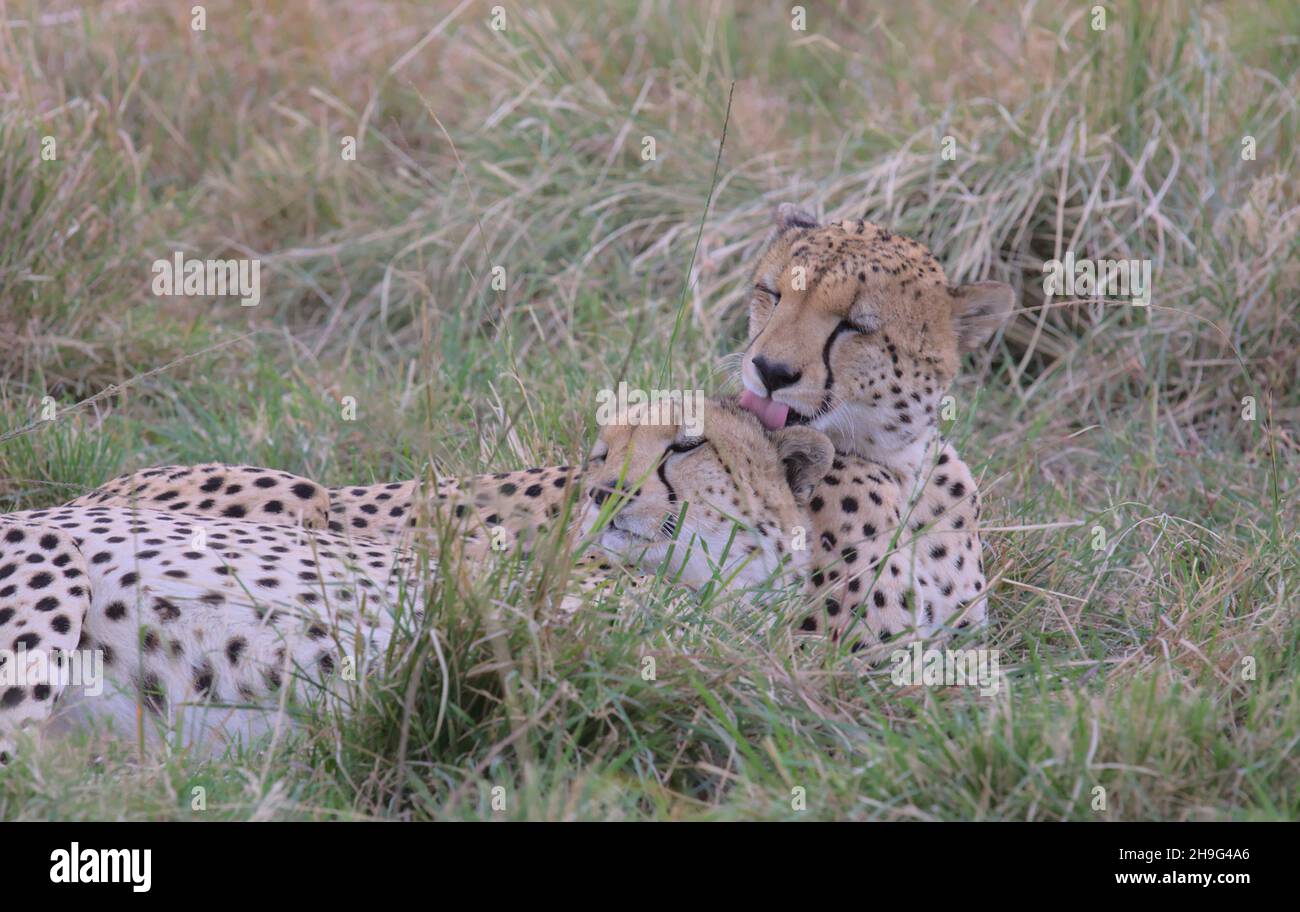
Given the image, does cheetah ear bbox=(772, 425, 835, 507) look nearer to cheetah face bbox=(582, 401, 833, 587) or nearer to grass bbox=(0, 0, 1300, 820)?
cheetah face bbox=(582, 401, 833, 587)

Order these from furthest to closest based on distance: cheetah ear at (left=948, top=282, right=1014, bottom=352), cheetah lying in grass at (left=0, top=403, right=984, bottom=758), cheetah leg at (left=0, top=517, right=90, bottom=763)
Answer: cheetah ear at (left=948, top=282, right=1014, bottom=352) → cheetah lying in grass at (left=0, top=403, right=984, bottom=758) → cheetah leg at (left=0, top=517, right=90, bottom=763)

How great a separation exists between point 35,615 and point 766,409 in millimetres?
1593

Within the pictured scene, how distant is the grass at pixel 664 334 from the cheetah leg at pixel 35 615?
7.0 inches

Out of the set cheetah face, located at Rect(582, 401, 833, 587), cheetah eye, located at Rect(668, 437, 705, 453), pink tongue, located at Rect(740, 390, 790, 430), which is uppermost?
pink tongue, located at Rect(740, 390, 790, 430)

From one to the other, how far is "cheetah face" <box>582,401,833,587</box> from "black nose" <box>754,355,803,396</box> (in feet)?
0.34

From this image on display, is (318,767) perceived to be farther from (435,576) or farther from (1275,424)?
(1275,424)

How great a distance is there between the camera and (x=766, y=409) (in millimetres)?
3697

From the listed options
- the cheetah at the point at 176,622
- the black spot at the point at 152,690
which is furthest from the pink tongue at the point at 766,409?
the black spot at the point at 152,690

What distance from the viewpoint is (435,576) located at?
9.96ft

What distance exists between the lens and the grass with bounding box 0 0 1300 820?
2.95 metres

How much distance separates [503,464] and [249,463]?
872 millimetres

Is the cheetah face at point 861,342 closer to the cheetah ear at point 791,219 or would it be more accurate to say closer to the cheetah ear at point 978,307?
the cheetah ear at point 978,307

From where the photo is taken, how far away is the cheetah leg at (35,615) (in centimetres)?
309

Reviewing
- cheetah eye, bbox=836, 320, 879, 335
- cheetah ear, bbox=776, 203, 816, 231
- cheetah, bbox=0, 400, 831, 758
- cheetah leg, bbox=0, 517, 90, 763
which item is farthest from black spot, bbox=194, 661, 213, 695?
cheetah ear, bbox=776, 203, 816, 231
